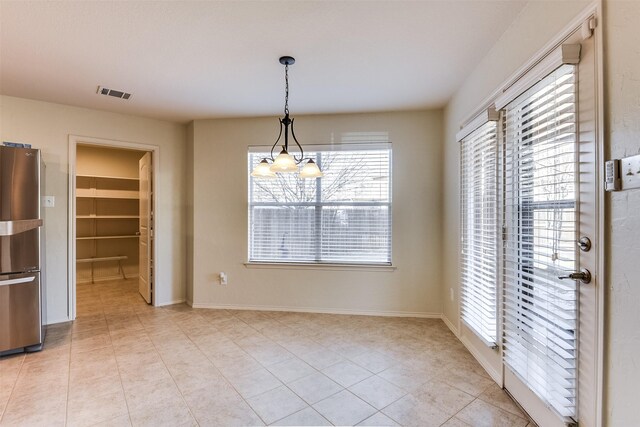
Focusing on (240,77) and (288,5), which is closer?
(288,5)

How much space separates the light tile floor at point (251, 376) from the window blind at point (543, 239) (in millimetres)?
460

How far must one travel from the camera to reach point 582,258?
1407mm

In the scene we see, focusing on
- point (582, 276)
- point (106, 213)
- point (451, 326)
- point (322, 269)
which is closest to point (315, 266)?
point (322, 269)

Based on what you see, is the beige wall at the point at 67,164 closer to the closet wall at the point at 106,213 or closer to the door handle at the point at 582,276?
the closet wall at the point at 106,213

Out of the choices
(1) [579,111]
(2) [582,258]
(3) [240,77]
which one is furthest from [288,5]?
(2) [582,258]

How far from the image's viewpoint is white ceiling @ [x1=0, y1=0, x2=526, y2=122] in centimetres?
187

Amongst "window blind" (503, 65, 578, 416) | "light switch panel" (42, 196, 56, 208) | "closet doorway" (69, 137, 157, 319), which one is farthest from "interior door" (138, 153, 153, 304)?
"window blind" (503, 65, 578, 416)

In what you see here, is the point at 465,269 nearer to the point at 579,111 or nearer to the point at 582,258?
the point at 582,258

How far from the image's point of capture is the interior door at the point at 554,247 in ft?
4.49

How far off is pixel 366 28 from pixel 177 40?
1347 mm

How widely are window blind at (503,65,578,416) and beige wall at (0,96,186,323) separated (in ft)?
12.7

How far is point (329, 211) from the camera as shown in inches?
149

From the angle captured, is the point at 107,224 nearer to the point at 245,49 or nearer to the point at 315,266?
the point at 315,266

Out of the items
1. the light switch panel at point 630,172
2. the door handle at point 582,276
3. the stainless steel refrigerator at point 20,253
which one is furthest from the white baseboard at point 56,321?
the light switch panel at point 630,172
